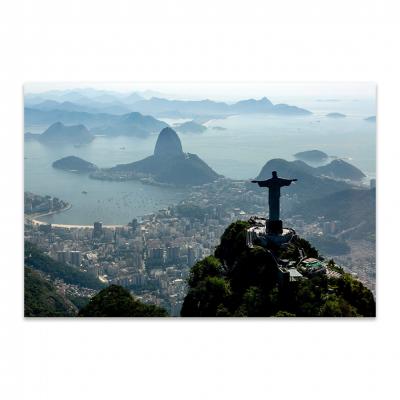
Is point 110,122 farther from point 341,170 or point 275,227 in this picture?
point 275,227

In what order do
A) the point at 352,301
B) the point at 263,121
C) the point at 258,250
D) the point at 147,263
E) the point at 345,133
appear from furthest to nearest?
the point at 147,263, the point at 263,121, the point at 345,133, the point at 258,250, the point at 352,301

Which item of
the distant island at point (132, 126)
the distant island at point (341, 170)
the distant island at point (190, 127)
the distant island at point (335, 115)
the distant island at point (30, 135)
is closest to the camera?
the distant island at point (30, 135)

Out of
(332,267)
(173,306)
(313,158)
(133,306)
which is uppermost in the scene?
(313,158)

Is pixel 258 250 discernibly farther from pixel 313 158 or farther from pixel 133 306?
pixel 313 158

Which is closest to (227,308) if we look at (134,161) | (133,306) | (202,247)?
(133,306)

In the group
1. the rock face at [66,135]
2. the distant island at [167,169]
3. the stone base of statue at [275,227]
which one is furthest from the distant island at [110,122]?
the stone base of statue at [275,227]

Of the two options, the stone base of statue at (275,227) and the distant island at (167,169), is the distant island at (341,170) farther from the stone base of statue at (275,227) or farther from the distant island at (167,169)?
the stone base of statue at (275,227)
